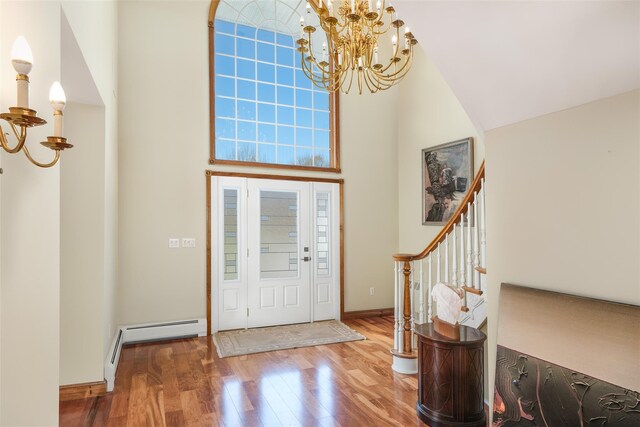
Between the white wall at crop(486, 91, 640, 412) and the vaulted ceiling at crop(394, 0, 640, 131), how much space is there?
10cm

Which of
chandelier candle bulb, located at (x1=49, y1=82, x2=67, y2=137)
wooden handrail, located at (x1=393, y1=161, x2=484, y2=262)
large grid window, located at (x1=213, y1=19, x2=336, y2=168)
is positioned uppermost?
large grid window, located at (x1=213, y1=19, x2=336, y2=168)

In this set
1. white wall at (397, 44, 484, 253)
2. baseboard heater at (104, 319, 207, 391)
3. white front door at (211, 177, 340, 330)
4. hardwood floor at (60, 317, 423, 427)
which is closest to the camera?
hardwood floor at (60, 317, 423, 427)

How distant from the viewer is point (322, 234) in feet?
18.3

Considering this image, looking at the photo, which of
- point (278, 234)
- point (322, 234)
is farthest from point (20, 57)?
point (322, 234)

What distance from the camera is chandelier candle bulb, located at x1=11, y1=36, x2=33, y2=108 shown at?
3.33 ft

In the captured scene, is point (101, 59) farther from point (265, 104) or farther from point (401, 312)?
point (401, 312)

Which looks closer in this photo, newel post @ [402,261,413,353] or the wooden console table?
the wooden console table

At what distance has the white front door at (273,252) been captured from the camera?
16.4 feet

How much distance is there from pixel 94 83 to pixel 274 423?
286 cm

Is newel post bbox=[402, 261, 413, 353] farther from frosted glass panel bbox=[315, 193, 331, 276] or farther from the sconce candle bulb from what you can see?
the sconce candle bulb

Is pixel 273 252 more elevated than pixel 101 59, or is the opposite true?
pixel 101 59

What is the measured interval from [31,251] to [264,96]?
444cm

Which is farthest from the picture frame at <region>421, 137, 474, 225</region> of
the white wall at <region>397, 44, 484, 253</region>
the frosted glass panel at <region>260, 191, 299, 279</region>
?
the frosted glass panel at <region>260, 191, 299, 279</region>

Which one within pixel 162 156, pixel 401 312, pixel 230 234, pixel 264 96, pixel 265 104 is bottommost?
pixel 401 312
